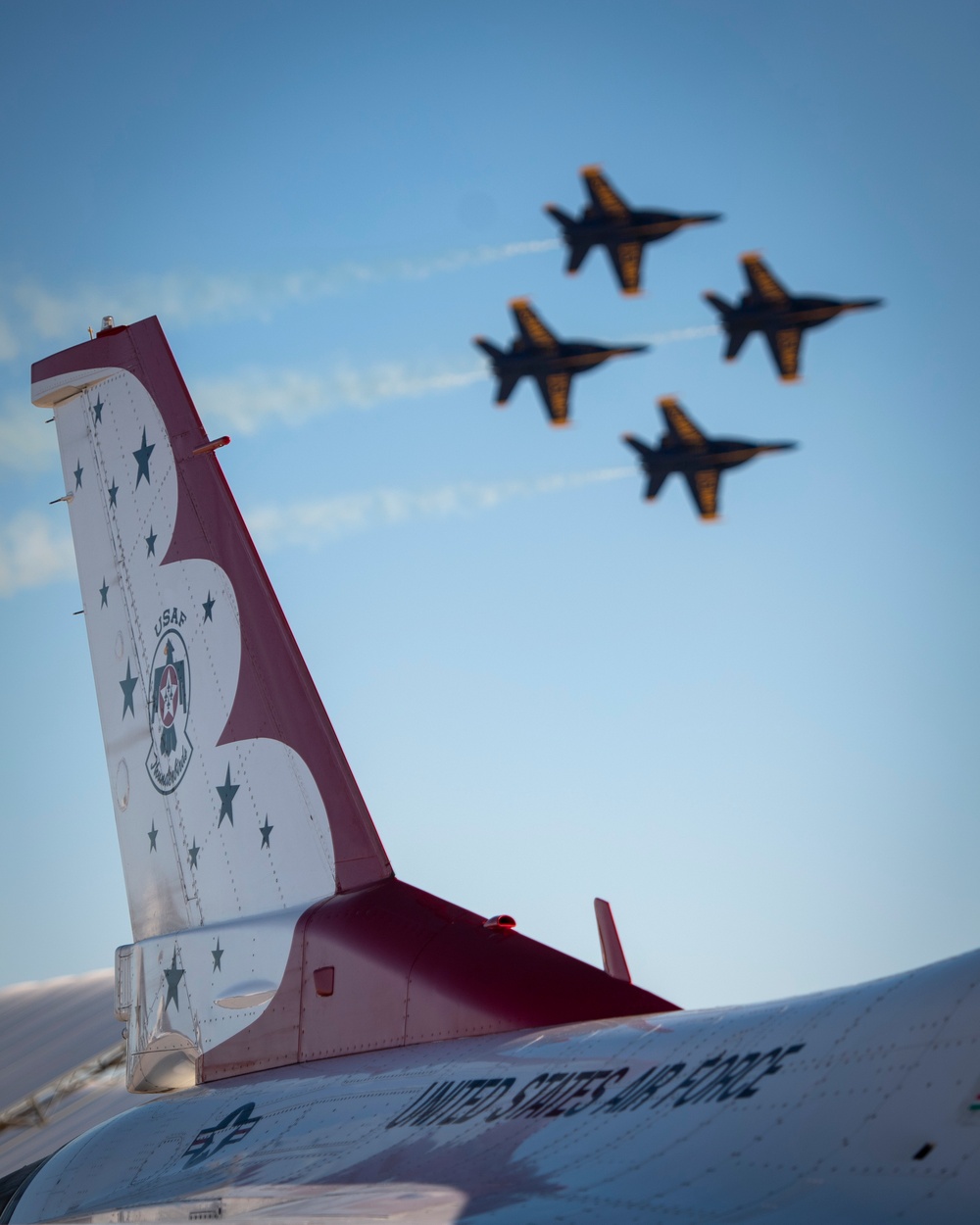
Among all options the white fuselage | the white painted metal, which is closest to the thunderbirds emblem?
the white painted metal

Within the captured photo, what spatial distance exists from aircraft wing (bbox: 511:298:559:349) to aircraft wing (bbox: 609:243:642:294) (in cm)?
365

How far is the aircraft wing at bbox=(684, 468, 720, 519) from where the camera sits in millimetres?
48531

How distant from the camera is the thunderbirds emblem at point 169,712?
337 inches

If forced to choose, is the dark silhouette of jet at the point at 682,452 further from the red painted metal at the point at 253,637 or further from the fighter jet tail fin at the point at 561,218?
the red painted metal at the point at 253,637

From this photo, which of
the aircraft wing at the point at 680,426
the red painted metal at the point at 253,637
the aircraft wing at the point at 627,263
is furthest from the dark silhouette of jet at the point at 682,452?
the red painted metal at the point at 253,637

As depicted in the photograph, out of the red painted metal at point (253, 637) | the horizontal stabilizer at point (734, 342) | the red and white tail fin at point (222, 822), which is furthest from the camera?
the horizontal stabilizer at point (734, 342)

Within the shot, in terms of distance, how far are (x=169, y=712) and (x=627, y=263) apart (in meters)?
40.7

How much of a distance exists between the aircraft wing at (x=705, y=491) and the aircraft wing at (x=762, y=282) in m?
7.47

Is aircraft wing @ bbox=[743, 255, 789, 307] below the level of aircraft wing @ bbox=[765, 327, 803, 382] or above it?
above

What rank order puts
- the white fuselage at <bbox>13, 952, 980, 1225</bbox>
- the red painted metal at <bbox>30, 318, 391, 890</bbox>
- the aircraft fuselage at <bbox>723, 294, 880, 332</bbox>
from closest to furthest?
the white fuselage at <bbox>13, 952, 980, 1225</bbox> < the red painted metal at <bbox>30, 318, 391, 890</bbox> < the aircraft fuselage at <bbox>723, 294, 880, 332</bbox>

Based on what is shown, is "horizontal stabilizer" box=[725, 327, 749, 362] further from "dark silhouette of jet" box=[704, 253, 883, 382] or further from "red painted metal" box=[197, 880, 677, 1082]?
"red painted metal" box=[197, 880, 677, 1082]

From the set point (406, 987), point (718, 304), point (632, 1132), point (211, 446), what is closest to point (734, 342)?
point (718, 304)

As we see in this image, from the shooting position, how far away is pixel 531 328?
4659 centimetres

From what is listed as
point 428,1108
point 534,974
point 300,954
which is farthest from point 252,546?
point 428,1108
